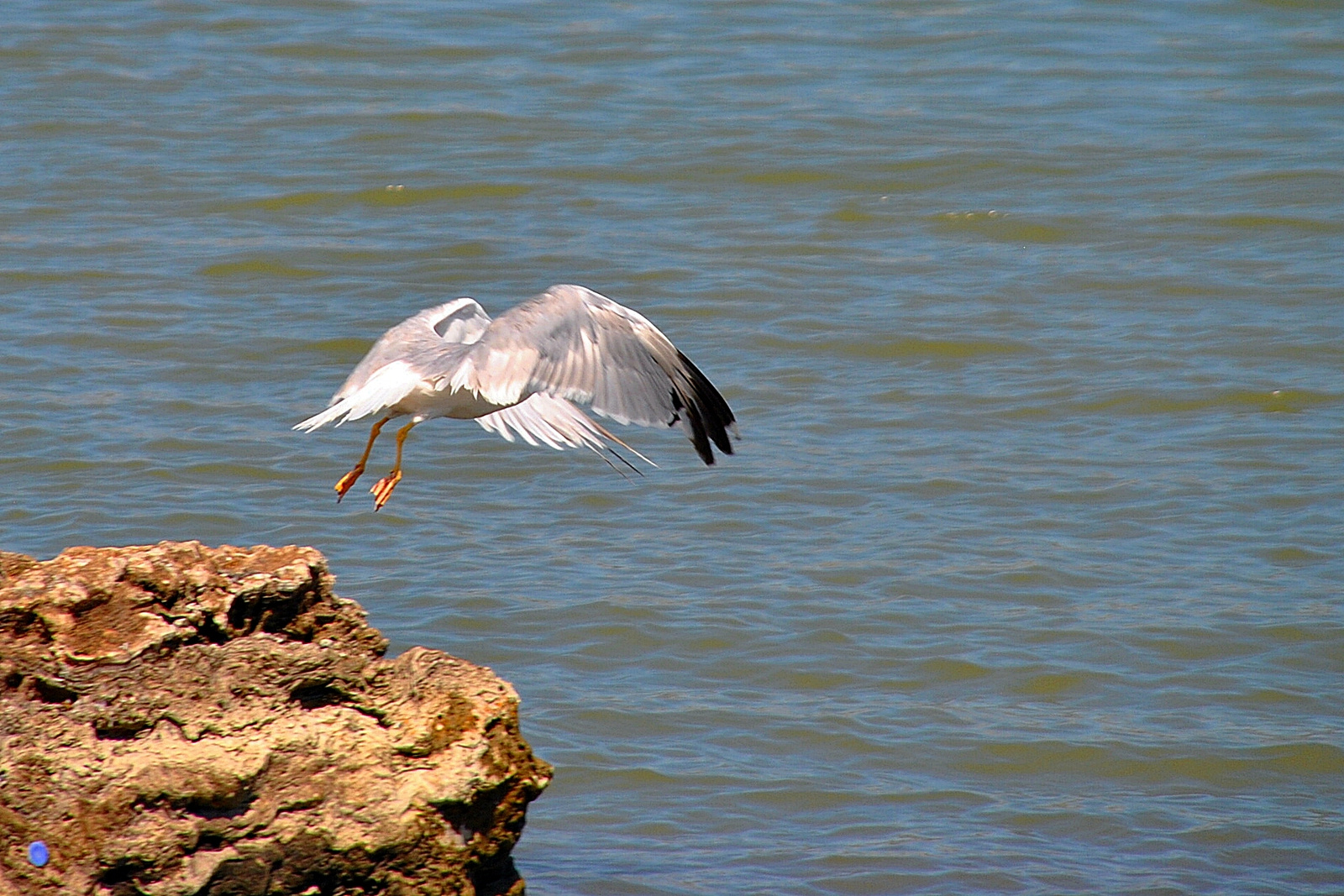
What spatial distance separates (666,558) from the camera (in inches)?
277

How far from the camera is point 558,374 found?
4.90 meters

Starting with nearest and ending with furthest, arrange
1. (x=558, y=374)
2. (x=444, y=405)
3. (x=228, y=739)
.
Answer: (x=228, y=739), (x=558, y=374), (x=444, y=405)

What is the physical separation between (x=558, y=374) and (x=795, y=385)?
405 centimetres

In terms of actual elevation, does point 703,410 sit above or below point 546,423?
above

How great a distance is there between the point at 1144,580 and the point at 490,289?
4.14 meters

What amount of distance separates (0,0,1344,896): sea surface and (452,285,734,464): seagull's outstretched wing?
1225 mm

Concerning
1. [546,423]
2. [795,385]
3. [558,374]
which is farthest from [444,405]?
[795,385]

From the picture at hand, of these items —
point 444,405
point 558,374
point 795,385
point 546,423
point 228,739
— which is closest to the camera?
point 228,739

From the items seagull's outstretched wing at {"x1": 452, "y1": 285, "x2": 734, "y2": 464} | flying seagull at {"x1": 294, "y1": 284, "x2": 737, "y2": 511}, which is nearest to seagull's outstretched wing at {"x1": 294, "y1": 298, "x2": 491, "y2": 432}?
flying seagull at {"x1": 294, "y1": 284, "x2": 737, "y2": 511}

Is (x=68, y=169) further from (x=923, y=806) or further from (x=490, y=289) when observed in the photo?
(x=923, y=806)

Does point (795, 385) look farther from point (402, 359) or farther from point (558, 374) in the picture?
point (558, 374)

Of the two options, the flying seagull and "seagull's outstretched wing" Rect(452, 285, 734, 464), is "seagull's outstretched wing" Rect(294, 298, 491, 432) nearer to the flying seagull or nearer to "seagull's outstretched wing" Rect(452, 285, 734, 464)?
the flying seagull

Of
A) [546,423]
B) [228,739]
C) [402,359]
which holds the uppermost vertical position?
[402,359]

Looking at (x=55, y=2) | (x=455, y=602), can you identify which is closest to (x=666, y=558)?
(x=455, y=602)
